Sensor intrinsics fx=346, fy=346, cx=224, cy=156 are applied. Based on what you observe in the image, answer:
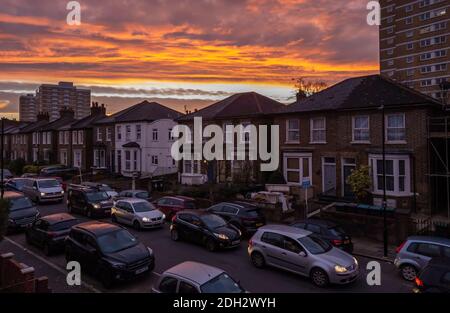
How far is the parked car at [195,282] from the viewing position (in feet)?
28.5

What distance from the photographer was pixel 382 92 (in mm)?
24141

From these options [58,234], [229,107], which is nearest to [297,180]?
[229,107]

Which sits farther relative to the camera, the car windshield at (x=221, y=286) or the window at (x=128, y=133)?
the window at (x=128, y=133)

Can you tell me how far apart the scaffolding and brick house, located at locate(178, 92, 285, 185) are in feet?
38.9

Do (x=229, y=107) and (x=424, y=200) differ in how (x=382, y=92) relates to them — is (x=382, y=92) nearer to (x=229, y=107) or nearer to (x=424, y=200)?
(x=424, y=200)

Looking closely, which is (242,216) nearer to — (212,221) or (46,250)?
(212,221)

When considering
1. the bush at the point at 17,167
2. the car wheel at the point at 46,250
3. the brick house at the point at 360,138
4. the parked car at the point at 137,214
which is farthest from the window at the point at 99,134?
the car wheel at the point at 46,250

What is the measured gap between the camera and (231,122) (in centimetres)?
3244

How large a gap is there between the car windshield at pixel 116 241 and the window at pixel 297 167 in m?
16.6

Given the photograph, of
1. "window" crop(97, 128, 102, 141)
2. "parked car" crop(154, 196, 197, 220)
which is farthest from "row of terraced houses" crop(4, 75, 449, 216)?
"parked car" crop(154, 196, 197, 220)

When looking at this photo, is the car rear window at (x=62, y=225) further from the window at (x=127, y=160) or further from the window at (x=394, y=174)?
the window at (x=127, y=160)

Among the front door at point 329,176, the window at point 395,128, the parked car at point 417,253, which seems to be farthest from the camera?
the front door at point 329,176
